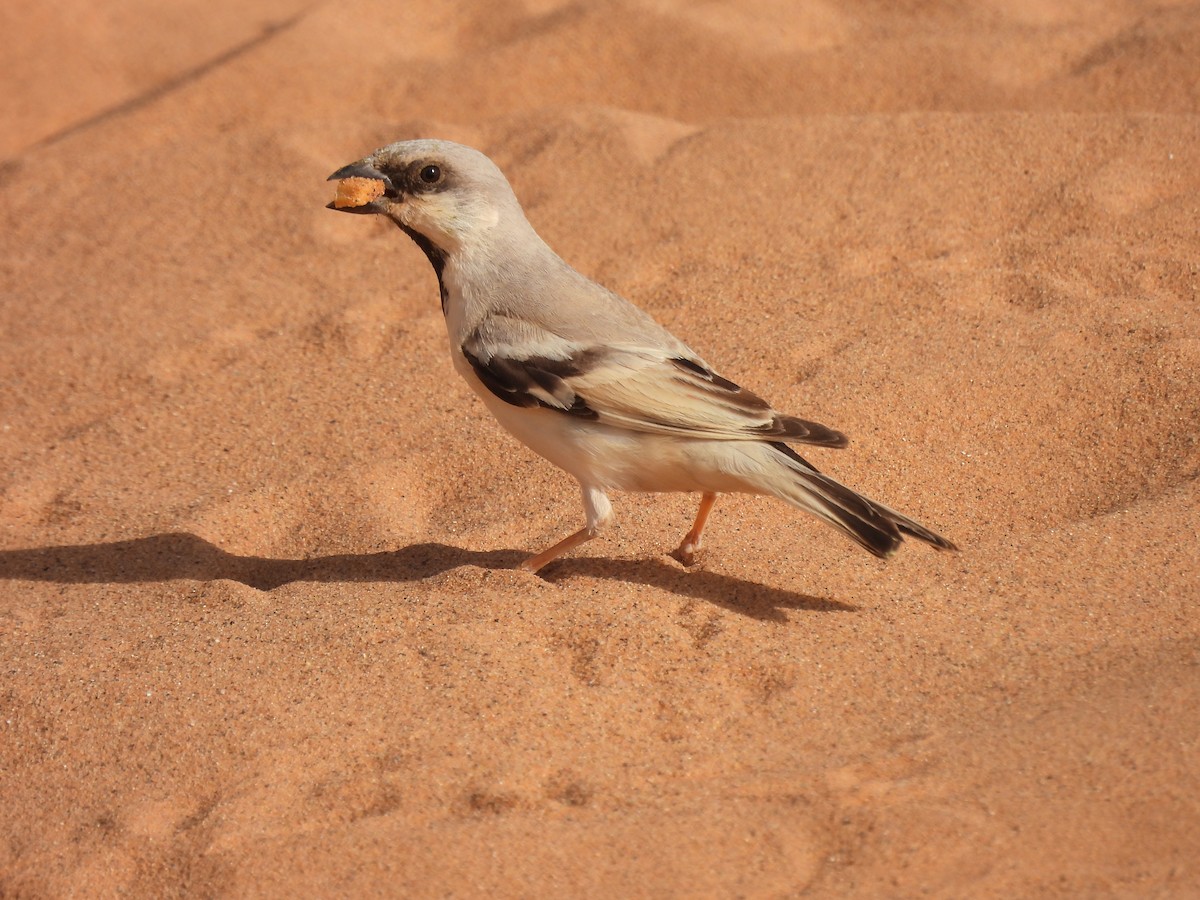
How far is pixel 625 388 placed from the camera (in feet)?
15.3

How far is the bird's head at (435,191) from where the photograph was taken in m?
4.93

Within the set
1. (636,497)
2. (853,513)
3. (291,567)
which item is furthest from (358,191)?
(853,513)

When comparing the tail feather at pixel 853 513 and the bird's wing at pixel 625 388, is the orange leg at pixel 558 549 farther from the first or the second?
the tail feather at pixel 853 513

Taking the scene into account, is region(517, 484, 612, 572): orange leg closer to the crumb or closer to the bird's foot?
the bird's foot

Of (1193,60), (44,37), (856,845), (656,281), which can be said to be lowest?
(44,37)

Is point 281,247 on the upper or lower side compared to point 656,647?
lower

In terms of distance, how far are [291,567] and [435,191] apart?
1793 mm

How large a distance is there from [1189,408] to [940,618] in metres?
1.90

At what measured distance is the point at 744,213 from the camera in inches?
286

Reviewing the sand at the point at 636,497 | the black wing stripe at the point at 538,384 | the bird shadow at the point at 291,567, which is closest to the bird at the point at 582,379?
the black wing stripe at the point at 538,384

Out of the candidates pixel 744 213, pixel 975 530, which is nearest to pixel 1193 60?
pixel 744 213

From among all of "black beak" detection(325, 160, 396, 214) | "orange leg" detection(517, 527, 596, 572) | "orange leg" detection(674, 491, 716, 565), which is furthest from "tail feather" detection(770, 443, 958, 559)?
"black beak" detection(325, 160, 396, 214)

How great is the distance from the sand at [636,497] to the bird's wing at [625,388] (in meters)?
0.65

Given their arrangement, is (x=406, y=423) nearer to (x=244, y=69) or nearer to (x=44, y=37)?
(x=244, y=69)
